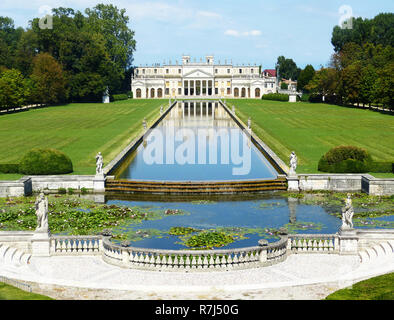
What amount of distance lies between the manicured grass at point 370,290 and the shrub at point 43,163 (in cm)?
2478

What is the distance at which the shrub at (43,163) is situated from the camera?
3675cm

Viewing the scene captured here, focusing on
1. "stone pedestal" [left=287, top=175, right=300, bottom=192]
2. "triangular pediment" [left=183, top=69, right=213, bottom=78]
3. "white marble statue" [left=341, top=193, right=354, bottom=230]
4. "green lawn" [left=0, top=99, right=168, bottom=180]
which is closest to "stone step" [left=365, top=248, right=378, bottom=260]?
"white marble statue" [left=341, top=193, right=354, bottom=230]

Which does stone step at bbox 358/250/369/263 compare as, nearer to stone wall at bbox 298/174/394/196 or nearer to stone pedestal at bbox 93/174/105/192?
stone wall at bbox 298/174/394/196

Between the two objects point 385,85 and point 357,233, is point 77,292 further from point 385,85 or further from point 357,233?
point 385,85

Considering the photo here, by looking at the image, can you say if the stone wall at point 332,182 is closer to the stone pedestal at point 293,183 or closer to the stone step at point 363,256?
the stone pedestal at point 293,183

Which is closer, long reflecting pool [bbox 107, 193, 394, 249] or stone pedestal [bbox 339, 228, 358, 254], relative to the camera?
stone pedestal [bbox 339, 228, 358, 254]

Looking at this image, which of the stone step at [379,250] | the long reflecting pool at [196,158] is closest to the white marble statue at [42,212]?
the stone step at [379,250]

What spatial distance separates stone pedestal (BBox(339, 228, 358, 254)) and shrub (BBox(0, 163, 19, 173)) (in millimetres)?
24146

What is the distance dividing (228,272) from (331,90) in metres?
98.4

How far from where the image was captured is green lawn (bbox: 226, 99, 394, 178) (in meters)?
45.7

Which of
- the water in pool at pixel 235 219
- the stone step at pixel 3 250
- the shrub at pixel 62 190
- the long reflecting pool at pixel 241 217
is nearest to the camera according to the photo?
the stone step at pixel 3 250

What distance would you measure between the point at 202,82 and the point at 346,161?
161 meters

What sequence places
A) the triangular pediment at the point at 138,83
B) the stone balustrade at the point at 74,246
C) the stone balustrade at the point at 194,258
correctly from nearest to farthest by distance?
the stone balustrade at the point at 194,258 → the stone balustrade at the point at 74,246 → the triangular pediment at the point at 138,83
